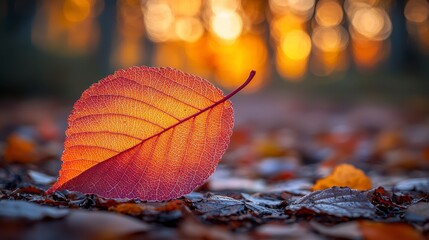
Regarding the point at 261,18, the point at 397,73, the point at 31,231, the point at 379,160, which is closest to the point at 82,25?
the point at 261,18

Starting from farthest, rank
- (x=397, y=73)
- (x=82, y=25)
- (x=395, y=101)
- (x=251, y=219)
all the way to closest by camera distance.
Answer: (x=82, y=25) < (x=397, y=73) < (x=395, y=101) < (x=251, y=219)

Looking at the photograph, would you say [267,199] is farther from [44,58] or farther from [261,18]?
[261,18]

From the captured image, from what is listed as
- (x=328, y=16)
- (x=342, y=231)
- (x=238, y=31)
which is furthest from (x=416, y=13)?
(x=342, y=231)

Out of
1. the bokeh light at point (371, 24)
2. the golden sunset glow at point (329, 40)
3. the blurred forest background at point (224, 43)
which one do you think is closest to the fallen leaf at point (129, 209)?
the blurred forest background at point (224, 43)

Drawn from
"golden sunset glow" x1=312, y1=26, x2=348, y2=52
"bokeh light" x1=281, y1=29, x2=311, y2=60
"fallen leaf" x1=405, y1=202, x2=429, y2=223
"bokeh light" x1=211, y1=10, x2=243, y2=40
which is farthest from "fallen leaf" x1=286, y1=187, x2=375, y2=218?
"bokeh light" x1=281, y1=29, x2=311, y2=60

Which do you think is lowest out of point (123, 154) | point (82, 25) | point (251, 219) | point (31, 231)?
point (31, 231)

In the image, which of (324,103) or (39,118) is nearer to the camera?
(39,118)
